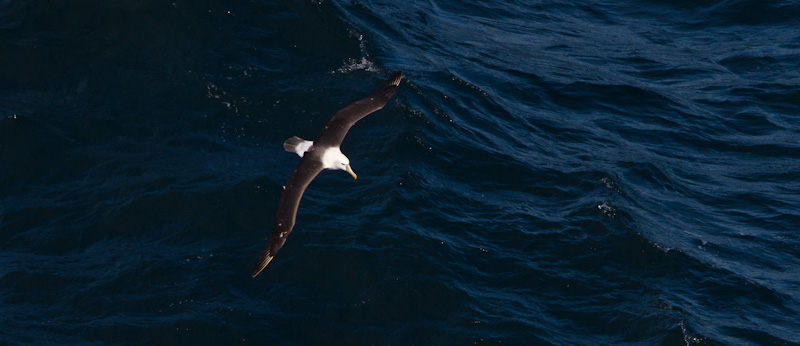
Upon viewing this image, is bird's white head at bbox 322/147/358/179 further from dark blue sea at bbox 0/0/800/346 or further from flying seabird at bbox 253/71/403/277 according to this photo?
dark blue sea at bbox 0/0/800/346

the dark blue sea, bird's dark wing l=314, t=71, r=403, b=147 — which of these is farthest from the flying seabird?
the dark blue sea

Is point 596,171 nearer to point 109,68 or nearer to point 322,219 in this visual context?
point 322,219

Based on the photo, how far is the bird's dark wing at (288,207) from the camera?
52.7 feet

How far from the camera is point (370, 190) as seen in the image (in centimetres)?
2059

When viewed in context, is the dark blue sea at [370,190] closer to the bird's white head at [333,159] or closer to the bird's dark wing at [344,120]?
the bird's white head at [333,159]

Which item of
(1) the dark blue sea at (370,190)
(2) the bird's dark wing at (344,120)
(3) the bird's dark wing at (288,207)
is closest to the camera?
(3) the bird's dark wing at (288,207)

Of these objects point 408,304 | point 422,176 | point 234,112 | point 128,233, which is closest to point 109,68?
point 234,112

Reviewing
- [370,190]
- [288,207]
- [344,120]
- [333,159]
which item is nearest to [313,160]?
[333,159]

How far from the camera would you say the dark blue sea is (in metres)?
17.5

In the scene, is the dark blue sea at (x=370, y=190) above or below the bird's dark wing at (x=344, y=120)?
below

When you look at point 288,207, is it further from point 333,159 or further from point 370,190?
point 370,190

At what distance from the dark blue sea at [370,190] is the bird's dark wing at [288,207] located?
176 centimetres

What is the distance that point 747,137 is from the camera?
26.4 m

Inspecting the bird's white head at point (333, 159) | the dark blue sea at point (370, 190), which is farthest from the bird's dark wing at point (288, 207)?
the dark blue sea at point (370, 190)
